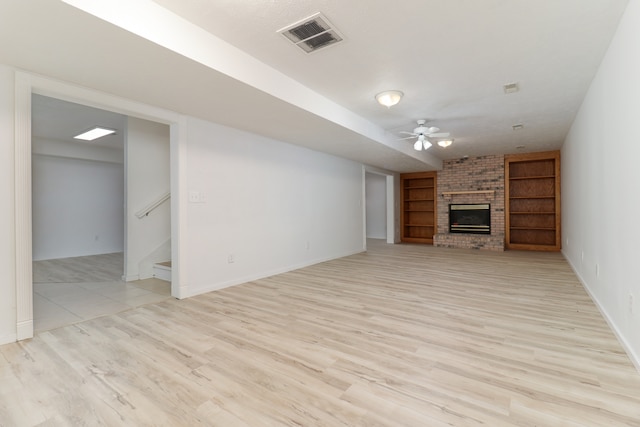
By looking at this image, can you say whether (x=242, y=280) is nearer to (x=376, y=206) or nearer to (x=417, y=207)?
(x=417, y=207)

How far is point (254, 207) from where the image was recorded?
4.42 m

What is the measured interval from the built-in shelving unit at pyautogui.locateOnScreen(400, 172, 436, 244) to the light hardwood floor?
18.7 feet

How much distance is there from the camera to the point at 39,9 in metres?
1.63

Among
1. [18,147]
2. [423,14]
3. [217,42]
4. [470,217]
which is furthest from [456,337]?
[470,217]

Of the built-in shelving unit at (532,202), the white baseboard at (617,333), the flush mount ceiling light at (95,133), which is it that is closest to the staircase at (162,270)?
the flush mount ceiling light at (95,133)

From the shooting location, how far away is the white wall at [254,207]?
12.1 feet

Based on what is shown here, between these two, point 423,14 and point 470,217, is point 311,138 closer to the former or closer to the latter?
point 423,14

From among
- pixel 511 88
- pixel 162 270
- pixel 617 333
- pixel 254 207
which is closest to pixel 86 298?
pixel 162 270

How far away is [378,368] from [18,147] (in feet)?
10.7

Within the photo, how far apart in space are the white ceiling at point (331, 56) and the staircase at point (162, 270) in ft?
7.77

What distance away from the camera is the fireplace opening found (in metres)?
7.78

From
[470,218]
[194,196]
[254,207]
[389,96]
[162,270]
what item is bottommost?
[162,270]

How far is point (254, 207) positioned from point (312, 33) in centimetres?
268

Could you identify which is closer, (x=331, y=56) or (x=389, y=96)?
(x=331, y=56)
